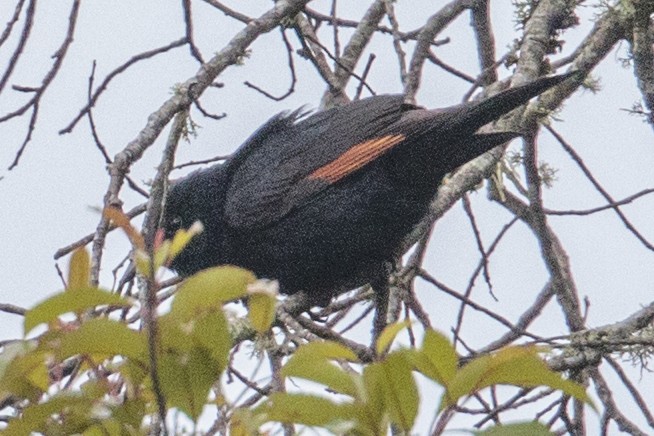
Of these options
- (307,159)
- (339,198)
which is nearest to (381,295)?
(339,198)

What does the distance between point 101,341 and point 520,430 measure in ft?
1.74

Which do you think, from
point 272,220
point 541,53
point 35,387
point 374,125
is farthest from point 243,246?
point 35,387

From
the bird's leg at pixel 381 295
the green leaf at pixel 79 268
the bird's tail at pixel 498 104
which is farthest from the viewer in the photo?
the bird's leg at pixel 381 295

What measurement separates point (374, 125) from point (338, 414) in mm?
3281

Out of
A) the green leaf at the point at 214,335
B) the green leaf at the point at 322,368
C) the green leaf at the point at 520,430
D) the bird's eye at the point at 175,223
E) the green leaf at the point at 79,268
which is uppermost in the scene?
the bird's eye at the point at 175,223

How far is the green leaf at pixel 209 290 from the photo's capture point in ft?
4.46

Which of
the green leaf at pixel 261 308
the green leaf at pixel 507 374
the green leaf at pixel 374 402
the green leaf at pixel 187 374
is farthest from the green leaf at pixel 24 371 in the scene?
the green leaf at pixel 507 374

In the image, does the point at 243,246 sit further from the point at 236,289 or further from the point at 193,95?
the point at 236,289

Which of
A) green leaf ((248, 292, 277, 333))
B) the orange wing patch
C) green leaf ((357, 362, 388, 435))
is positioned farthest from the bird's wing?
green leaf ((357, 362, 388, 435))

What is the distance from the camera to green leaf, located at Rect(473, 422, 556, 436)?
133cm

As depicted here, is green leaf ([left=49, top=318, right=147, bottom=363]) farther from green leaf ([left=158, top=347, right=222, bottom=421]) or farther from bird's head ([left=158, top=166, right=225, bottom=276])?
bird's head ([left=158, top=166, right=225, bottom=276])

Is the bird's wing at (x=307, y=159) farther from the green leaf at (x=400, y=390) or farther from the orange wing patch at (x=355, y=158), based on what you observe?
the green leaf at (x=400, y=390)

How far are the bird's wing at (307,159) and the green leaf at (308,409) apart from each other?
10.4ft

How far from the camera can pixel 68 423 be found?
56.7 inches
